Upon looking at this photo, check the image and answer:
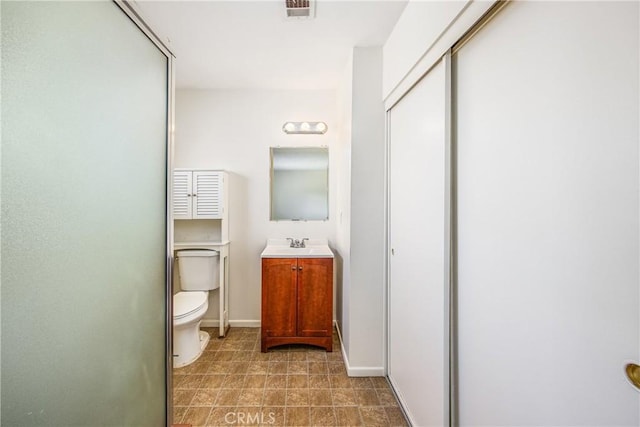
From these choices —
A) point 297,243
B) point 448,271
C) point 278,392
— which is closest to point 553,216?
point 448,271

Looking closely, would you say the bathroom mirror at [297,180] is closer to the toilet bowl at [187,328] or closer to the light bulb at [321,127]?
the light bulb at [321,127]

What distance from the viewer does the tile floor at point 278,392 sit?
5.35ft

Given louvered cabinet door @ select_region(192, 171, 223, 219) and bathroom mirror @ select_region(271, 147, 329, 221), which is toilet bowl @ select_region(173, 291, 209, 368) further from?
bathroom mirror @ select_region(271, 147, 329, 221)

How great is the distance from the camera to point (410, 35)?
1.55 m

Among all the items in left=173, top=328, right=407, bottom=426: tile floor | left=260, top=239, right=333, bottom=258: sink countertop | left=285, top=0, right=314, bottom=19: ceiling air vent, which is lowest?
left=173, top=328, right=407, bottom=426: tile floor

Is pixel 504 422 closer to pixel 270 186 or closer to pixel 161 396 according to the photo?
pixel 161 396

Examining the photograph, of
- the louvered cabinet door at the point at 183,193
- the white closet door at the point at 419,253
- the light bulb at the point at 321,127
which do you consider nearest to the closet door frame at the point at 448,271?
the white closet door at the point at 419,253

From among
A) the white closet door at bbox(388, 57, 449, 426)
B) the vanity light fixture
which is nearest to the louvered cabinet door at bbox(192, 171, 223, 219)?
the vanity light fixture

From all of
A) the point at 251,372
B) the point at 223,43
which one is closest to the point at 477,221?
the point at 251,372

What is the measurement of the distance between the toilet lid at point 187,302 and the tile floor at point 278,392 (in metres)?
0.45

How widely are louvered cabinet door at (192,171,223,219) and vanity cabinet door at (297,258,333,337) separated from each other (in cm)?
100

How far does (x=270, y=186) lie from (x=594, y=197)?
2552 mm

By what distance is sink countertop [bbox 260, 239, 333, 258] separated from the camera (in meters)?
2.38

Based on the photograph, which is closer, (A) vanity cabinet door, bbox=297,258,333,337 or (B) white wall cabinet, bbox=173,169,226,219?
(A) vanity cabinet door, bbox=297,258,333,337
